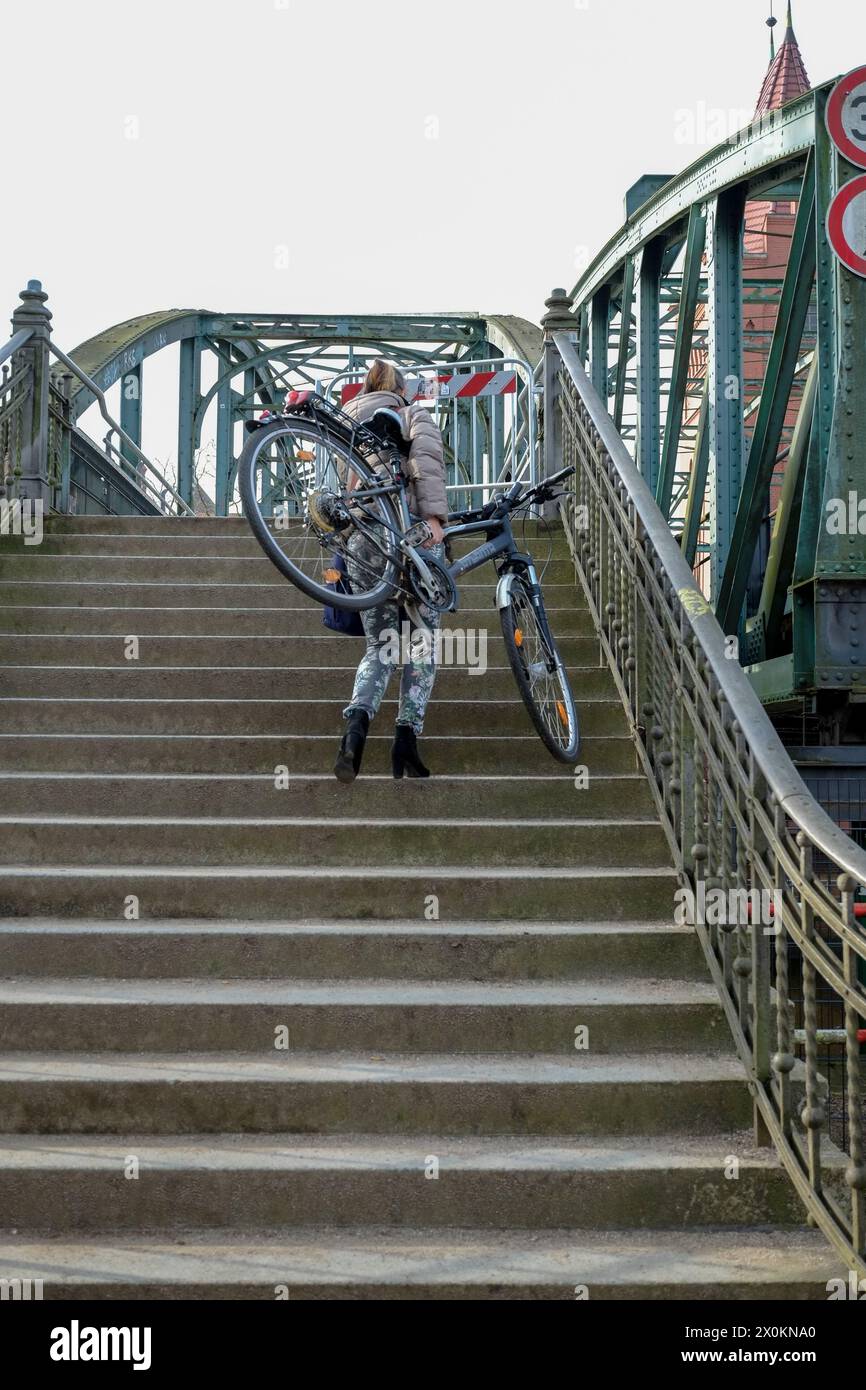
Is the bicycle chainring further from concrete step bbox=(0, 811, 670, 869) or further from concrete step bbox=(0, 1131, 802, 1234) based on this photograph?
concrete step bbox=(0, 1131, 802, 1234)

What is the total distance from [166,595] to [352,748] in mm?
2319

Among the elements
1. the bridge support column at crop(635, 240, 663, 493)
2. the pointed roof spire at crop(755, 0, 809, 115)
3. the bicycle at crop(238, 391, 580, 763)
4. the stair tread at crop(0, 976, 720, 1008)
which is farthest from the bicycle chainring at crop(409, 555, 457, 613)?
the pointed roof spire at crop(755, 0, 809, 115)

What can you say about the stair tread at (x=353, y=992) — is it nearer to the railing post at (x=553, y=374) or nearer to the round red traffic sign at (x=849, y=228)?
the railing post at (x=553, y=374)

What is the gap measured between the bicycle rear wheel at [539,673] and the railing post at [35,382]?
410cm

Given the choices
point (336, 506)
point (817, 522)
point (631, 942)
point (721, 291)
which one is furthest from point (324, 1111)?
point (721, 291)

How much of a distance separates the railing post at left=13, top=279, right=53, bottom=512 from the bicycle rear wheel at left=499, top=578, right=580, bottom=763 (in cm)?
410

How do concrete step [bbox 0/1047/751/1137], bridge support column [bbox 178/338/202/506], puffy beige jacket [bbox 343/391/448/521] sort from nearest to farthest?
concrete step [bbox 0/1047/751/1137] → puffy beige jacket [bbox 343/391/448/521] → bridge support column [bbox 178/338/202/506]

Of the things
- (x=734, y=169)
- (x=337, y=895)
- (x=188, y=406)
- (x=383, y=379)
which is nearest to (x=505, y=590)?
(x=383, y=379)

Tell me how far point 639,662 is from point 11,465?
15.6ft

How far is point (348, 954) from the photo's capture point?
456 centimetres

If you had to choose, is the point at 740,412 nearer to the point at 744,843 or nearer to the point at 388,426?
the point at 388,426

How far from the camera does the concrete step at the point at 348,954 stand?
4.55 metres

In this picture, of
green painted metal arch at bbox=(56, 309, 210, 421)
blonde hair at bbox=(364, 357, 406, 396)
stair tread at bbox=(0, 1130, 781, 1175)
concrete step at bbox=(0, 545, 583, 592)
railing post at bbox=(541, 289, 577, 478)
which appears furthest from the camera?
green painted metal arch at bbox=(56, 309, 210, 421)

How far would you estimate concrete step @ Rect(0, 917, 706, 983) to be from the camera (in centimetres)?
455
